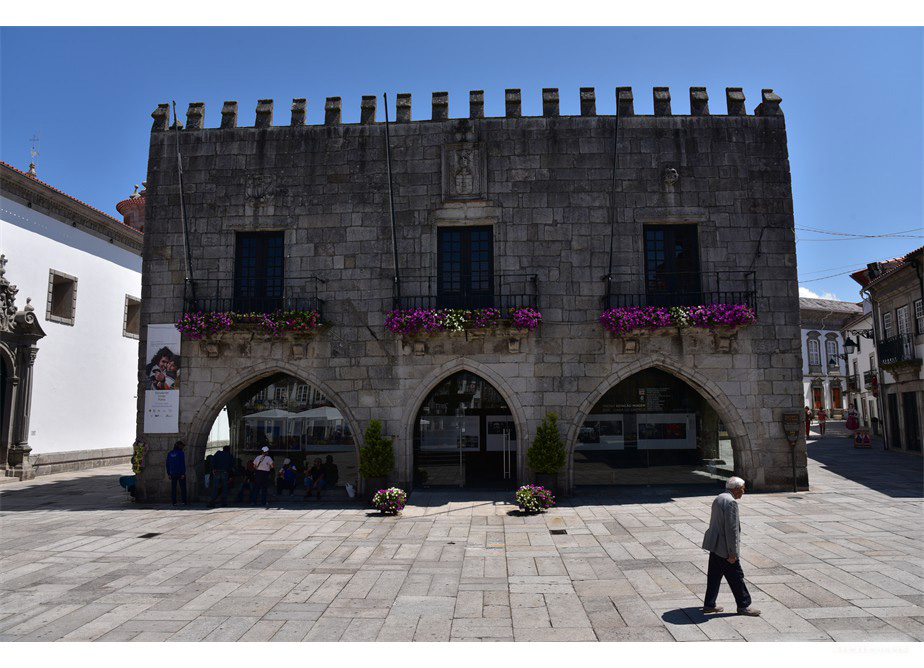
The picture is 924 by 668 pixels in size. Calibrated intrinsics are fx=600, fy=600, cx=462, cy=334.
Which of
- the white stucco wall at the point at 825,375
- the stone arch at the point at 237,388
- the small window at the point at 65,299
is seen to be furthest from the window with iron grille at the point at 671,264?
the white stucco wall at the point at 825,375

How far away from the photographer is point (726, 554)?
250 inches

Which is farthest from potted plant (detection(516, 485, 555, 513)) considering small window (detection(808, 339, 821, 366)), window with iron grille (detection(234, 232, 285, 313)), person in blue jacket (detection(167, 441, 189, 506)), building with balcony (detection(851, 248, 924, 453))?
small window (detection(808, 339, 821, 366))

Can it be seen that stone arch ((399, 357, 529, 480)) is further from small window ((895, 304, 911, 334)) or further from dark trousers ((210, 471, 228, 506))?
small window ((895, 304, 911, 334))

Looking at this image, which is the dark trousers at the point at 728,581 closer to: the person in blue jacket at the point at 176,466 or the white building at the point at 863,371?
the person in blue jacket at the point at 176,466

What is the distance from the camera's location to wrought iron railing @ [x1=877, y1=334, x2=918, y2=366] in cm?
2112

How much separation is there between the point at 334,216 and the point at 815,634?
12906 millimetres

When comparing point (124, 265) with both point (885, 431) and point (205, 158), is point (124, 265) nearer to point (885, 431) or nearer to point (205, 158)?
point (205, 158)

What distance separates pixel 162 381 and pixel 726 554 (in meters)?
13.4

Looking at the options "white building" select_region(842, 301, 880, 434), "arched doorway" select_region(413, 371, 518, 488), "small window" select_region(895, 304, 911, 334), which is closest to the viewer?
"arched doorway" select_region(413, 371, 518, 488)

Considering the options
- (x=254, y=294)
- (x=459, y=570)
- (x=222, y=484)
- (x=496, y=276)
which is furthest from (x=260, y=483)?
(x=459, y=570)

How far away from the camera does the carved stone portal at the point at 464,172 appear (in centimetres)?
1497

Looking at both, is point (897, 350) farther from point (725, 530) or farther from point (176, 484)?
point (176, 484)

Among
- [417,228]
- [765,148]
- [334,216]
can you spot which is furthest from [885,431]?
[334,216]

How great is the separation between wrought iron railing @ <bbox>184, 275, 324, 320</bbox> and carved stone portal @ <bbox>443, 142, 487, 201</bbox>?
4000 mm
